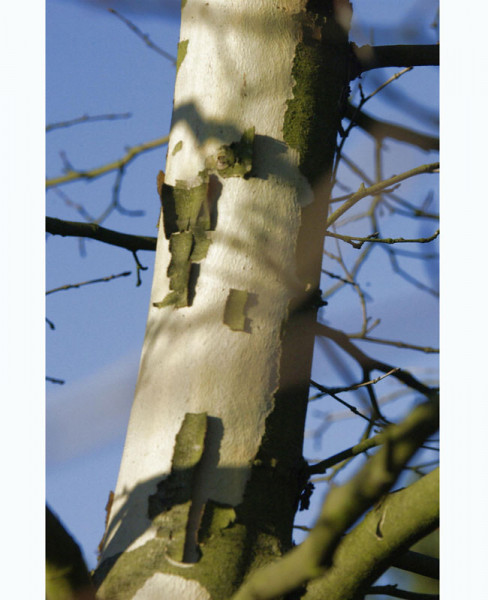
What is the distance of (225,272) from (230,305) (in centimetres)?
5

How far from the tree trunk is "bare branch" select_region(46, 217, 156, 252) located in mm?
545

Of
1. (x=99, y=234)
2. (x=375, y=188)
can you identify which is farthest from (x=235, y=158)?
(x=99, y=234)

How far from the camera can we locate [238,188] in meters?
0.95

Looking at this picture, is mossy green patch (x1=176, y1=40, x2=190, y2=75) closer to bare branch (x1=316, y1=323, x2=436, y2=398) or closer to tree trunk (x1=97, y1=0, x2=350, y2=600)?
tree trunk (x1=97, y1=0, x2=350, y2=600)

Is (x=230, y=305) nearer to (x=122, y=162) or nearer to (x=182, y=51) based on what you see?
(x=182, y=51)

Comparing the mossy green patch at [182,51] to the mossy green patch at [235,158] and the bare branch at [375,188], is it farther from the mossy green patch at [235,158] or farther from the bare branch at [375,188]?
the bare branch at [375,188]

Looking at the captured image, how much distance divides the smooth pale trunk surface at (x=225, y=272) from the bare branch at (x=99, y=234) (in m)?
0.54

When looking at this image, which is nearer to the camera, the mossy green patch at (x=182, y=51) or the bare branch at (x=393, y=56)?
the mossy green patch at (x=182, y=51)

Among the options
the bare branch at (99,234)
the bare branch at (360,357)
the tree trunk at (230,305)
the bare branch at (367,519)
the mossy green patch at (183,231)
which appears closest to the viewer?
the bare branch at (367,519)

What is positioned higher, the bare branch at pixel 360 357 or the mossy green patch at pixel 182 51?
the mossy green patch at pixel 182 51

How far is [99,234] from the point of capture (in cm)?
157

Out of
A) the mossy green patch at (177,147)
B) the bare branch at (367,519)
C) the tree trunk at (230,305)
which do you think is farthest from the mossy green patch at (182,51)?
the bare branch at (367,519)

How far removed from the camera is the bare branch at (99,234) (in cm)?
148

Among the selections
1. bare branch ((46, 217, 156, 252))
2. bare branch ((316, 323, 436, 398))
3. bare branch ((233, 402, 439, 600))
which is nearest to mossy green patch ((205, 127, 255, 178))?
bare branch ((233, 402, 439, 600))
